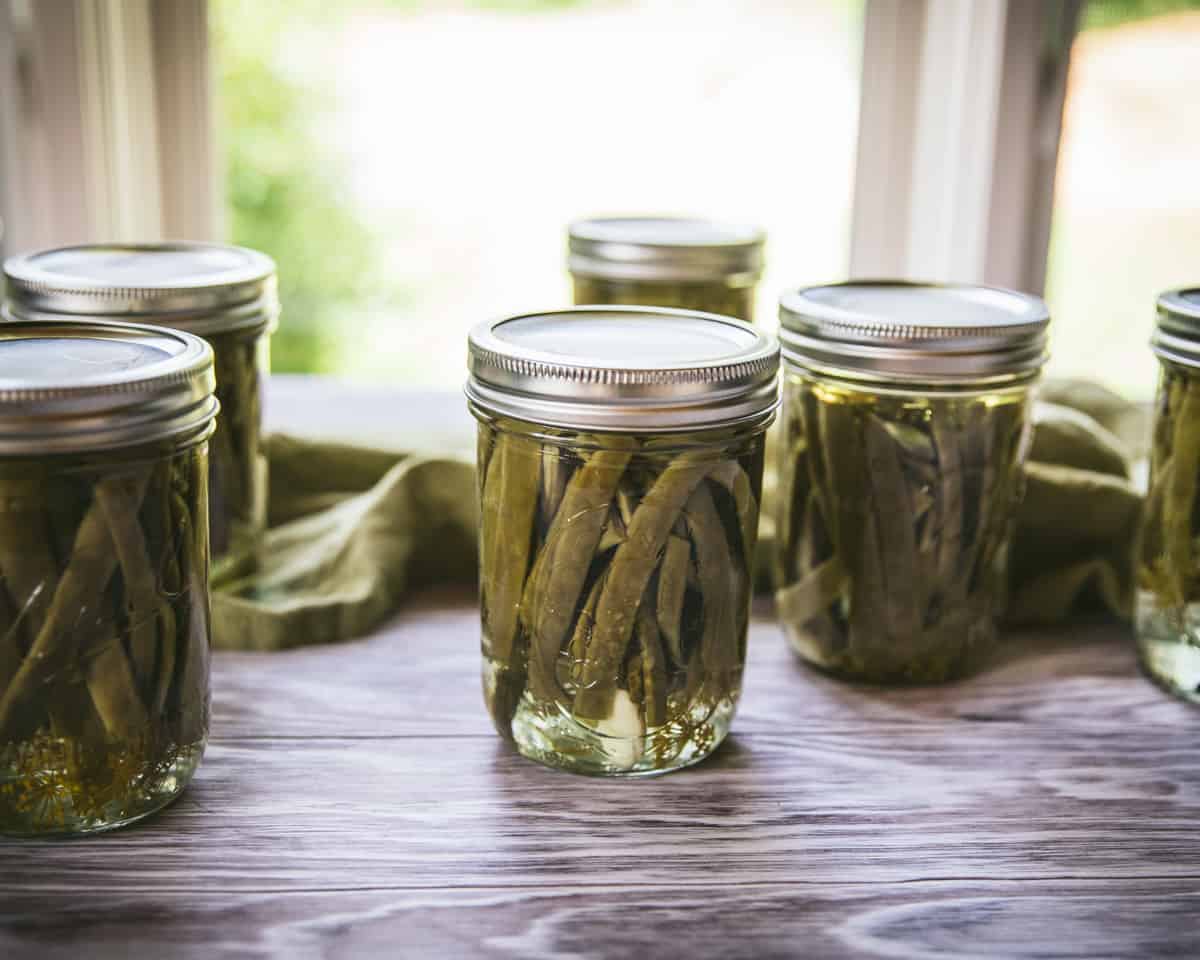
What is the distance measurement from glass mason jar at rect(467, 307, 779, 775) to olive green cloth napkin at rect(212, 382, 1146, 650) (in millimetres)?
177

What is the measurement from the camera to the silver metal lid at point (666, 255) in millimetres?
836

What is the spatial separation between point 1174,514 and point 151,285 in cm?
57

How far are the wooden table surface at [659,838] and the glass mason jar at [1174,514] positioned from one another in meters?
0.03

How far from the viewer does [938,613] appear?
75 centimetres

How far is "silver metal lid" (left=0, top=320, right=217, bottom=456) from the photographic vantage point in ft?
1.71

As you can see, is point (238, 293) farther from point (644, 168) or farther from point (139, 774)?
point (644, 168)

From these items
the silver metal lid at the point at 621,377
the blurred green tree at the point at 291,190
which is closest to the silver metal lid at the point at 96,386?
the silver metal lid at the point at 621,377

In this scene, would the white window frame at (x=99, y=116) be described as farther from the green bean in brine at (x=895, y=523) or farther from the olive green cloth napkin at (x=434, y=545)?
the green bean in brine at (x=895, y=523)

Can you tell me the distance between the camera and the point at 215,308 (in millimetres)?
733

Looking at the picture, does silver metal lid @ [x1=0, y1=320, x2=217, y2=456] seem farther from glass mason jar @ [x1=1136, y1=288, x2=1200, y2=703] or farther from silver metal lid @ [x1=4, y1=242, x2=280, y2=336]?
glass mason jar @ [x1=1136, y1=288, x2=1200, y2=703]

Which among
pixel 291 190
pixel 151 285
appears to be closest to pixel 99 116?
pixel 151 285

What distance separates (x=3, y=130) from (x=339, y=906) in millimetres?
713

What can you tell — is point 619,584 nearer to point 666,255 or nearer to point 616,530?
point 616,530

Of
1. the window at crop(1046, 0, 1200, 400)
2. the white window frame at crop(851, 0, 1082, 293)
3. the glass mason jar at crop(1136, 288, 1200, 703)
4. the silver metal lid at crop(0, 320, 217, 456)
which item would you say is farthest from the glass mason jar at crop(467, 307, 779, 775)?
the window at crop(1046, 0, 1200, 400)
